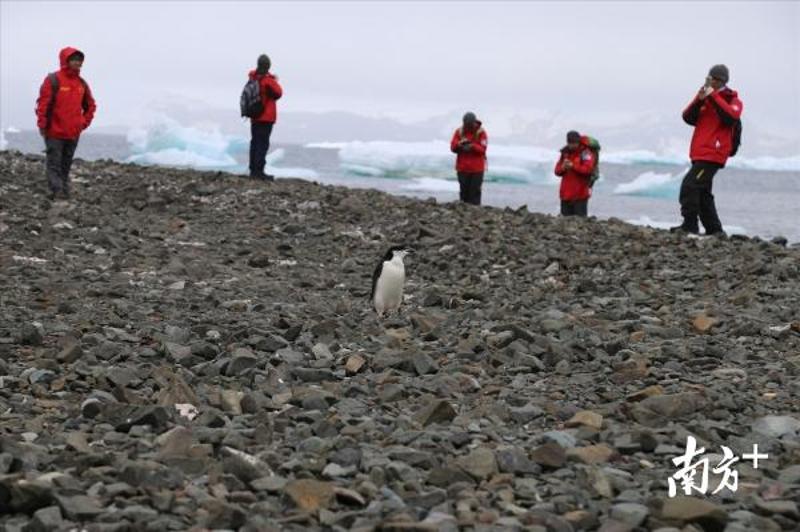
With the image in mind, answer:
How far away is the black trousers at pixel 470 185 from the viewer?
13391 millimetres

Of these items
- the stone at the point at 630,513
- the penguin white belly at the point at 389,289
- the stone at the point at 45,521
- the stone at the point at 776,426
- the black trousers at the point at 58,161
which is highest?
the black trousers at the point at 58,161

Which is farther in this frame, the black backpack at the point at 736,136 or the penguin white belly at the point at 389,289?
the black backpack at the point at 736,136

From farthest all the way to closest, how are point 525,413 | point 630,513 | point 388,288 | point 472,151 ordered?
point 472,151
point 388,288
point 525,413
point 630,513

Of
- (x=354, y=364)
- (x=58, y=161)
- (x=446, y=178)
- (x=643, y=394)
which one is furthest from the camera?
(x=446, y=178)

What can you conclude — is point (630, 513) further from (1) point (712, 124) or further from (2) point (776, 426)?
(1) point (712, 124)

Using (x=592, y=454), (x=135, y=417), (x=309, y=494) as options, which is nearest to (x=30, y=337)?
(x=135, y=417)

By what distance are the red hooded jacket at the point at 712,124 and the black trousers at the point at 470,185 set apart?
3.35 m

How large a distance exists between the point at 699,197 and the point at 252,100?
4915mm

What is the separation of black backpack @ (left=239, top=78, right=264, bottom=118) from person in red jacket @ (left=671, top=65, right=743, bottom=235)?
468cm

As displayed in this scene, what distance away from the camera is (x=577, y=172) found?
12.5 meters

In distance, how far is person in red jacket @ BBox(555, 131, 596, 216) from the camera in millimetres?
12367

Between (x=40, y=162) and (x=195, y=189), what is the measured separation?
2.78m

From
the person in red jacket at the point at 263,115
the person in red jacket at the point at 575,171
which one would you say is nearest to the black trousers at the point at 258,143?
the person in red jacket at the point at 263,115

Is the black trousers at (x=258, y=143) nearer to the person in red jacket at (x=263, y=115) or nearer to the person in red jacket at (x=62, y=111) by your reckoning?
the person in red jacket at (x=263, y=115)
